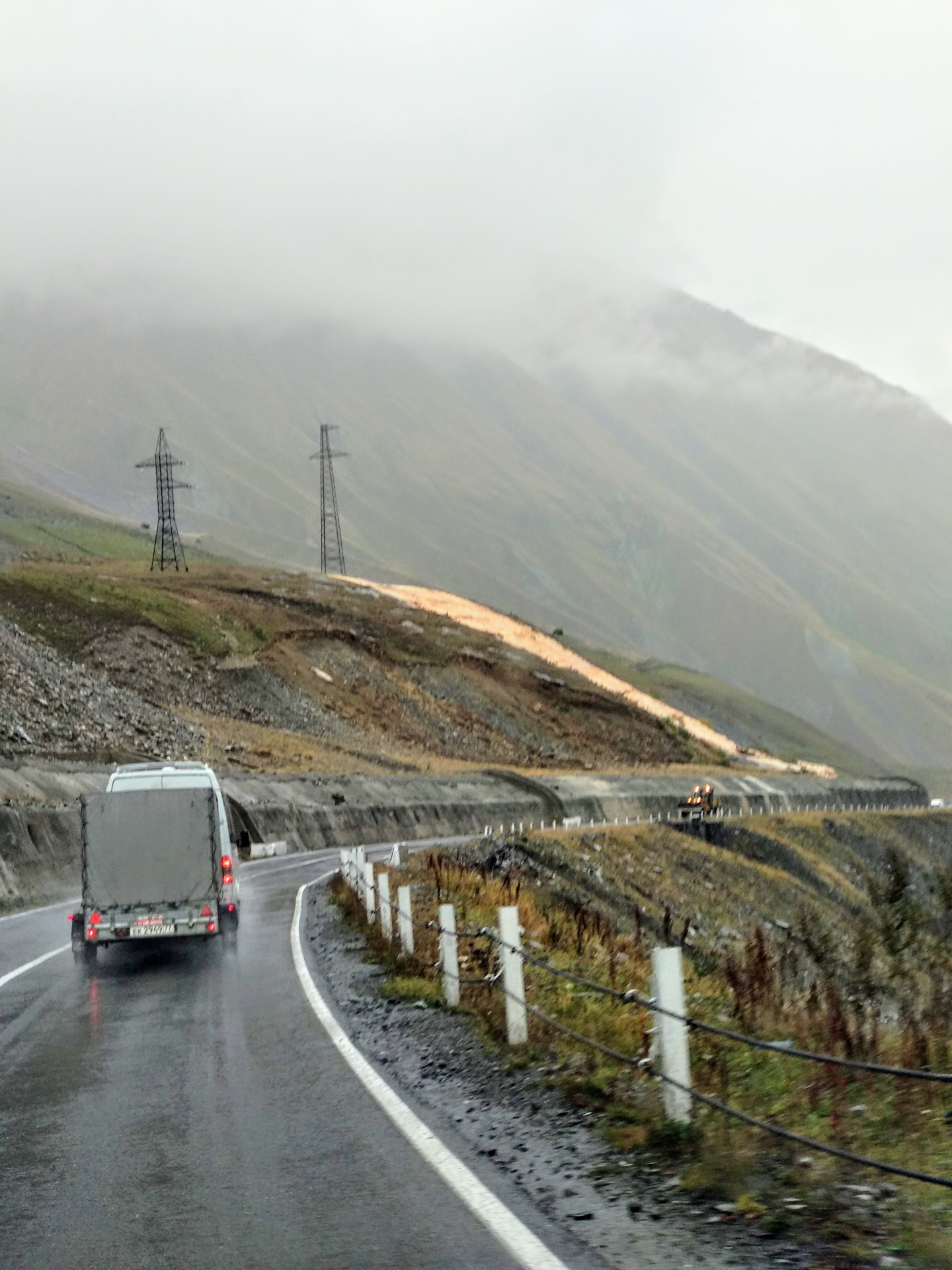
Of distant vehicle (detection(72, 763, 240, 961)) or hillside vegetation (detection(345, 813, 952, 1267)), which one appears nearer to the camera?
hillside vegetation (detection(345, 813, 952, 1267))

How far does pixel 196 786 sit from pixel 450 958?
8939 millimetres

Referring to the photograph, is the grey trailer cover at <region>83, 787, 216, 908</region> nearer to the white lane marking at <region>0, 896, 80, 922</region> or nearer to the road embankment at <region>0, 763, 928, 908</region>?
the white lane marking at <region>0, 896, 80, 922</region>

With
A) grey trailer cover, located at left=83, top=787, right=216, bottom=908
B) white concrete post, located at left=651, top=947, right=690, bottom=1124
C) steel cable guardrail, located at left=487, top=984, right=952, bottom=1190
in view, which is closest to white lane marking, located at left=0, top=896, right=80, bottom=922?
grey trailer cover, located at left=83, top=787, right=216, bottom=908

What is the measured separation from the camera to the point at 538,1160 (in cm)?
801

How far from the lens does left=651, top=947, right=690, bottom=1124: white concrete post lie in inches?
319

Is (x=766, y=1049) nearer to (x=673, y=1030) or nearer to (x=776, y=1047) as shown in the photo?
(x=673, y=1030)

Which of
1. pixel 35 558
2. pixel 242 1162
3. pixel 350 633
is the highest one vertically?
pixel 35 558

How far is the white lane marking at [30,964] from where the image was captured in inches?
710

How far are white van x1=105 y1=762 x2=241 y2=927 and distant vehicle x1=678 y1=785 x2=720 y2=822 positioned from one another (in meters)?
36.5

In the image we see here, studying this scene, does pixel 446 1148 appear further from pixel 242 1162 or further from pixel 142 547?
pixel 142 547

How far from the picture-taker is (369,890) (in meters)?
21.2

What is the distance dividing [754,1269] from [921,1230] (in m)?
0.78

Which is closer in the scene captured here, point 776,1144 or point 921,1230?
point 921,1230

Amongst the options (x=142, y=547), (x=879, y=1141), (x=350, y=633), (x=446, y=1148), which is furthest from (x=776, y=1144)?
(x=142, y=547)
